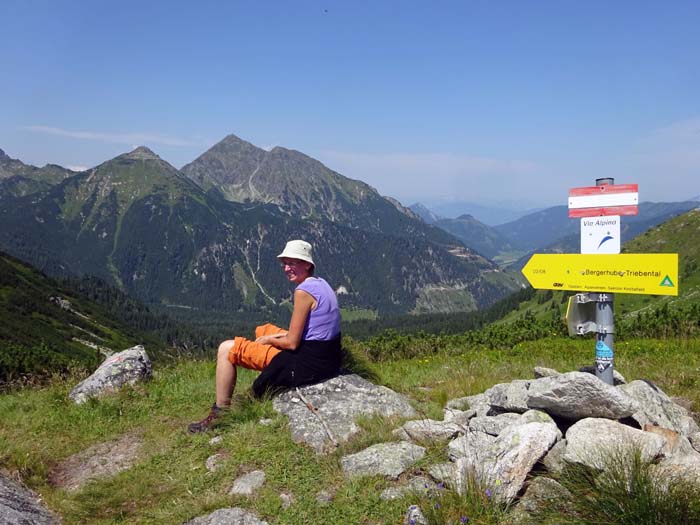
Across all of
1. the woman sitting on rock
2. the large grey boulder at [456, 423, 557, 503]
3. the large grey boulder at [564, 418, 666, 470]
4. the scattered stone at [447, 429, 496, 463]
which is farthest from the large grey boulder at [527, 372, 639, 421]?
the woman sitting on rock

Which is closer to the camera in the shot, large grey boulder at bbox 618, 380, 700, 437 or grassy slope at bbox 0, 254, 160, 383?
large grey boulder at bbox 618, 380, 700, 437

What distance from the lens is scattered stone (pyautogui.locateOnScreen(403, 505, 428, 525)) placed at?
4.60 metres

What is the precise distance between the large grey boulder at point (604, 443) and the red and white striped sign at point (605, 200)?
265 cm

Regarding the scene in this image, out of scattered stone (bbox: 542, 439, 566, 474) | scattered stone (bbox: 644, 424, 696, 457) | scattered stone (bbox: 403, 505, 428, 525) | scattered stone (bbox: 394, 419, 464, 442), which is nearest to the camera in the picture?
scattered stone (bbox: 403, 505, 428, 525)

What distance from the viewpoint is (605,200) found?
6.62 meters

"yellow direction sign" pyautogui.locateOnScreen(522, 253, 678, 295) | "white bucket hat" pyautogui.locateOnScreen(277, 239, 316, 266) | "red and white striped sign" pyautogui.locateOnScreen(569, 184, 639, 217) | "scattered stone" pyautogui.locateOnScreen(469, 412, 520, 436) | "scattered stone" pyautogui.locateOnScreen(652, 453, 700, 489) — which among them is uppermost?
"red and white striped sign" pyautogui.locateOnScreen(569, 184, 639, 217)

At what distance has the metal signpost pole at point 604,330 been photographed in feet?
22.0

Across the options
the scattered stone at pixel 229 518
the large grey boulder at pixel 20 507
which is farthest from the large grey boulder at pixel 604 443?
the large grey boulder at pixel 20 507

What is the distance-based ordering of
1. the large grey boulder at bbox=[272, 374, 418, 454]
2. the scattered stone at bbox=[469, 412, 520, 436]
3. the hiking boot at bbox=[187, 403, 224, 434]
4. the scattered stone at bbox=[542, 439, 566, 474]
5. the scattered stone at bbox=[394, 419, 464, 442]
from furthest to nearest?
1. the hiking boot at bbox=[187, 403, 224, 434]
2. the large grey boulder at bbox=[272, 374, 418, 454]
3. the scattered stone at bbox=[394, 419, 464, 442]
4. the scattered stone at bbox=[469, 412, 520, 436]
5. the scattered stone at bbox=[542, 439, 566, 474]

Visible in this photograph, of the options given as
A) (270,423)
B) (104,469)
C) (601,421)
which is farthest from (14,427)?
(601,421)

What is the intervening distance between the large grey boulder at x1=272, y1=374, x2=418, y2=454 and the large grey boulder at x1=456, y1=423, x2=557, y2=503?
213cm

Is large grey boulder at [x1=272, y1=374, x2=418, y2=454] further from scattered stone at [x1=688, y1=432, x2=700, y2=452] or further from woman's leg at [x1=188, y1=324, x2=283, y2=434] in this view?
scattered stone at [x1=688, y1=432, x2=700, y2=452]

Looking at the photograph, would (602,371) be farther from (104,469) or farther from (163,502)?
(104,469)

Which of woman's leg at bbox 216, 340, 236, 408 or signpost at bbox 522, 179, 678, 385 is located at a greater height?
signpost at bbox 522, 179, 678, 385
